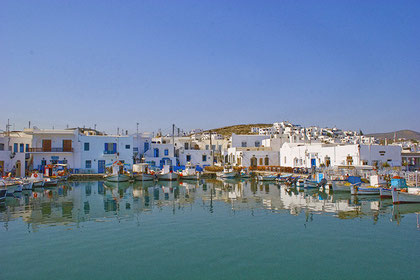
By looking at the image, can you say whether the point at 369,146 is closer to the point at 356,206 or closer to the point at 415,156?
the point at 415,156

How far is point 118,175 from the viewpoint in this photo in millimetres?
37875

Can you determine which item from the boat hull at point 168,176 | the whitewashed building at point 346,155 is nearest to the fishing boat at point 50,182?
the boat hull at point 168,176

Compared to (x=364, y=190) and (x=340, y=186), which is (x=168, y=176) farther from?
(x=364, y=190)

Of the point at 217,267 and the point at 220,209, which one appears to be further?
the point at 220,209

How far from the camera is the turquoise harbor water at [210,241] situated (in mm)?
9727

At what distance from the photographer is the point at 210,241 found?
1269cm

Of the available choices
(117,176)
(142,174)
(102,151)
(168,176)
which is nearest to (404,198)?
(168,176)

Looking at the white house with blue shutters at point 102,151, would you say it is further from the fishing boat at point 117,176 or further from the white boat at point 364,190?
the white boat at point 364,190

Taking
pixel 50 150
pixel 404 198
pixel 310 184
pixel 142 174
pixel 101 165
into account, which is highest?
pixel 50 150

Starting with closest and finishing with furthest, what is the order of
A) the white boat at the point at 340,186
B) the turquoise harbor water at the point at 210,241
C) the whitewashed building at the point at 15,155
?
the turquoise harbor water at the point at 210,241
the white boat at the point at 340,186
the whitewashed building at the point at 15,155

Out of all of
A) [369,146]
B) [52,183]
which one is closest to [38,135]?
[52,183]

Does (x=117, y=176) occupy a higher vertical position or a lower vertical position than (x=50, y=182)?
higher

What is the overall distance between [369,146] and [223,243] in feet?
90.3

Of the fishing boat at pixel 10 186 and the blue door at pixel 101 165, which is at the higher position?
the blue door at pixel 101 165
